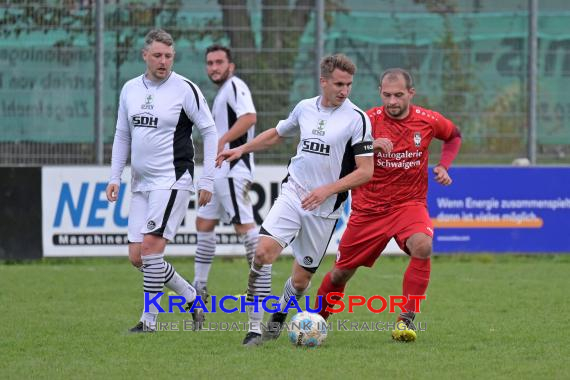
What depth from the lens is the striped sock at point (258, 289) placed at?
7996 millimetres

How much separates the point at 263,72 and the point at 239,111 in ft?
16.3

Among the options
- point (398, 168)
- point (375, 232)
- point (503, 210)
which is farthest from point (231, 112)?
point (503, 210)

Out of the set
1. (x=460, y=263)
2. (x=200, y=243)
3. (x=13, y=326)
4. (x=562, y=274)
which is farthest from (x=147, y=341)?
(x=460, y=263)

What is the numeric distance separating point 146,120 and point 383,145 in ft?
6.09

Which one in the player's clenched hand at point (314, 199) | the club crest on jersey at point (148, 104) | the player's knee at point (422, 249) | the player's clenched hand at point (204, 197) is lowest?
the player's knee at point (422, 249)

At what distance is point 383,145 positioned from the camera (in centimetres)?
815

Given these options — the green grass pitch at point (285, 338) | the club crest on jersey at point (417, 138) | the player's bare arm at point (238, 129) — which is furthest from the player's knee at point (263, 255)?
the player's bare arm at point (238, 129)

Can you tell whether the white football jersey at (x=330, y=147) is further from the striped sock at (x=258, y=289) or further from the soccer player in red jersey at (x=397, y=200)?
the striped sock at (x=258, y=289)

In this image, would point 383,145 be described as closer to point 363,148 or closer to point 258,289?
point 363,148

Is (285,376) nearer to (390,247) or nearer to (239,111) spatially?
(239,111)

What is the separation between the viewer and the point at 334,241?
15.2 m

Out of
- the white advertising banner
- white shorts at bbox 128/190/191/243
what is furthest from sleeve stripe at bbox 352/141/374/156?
the white advertising banner

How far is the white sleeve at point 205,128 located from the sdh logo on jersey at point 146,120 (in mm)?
268

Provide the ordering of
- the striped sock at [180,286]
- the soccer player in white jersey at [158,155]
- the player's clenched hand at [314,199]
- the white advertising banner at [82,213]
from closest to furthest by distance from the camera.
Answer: the player's clenched hand at [314,199] < the soccer player in white jersey at [158,155] < the striped sock at [180,286] < the white advertising banner at [82,213]
